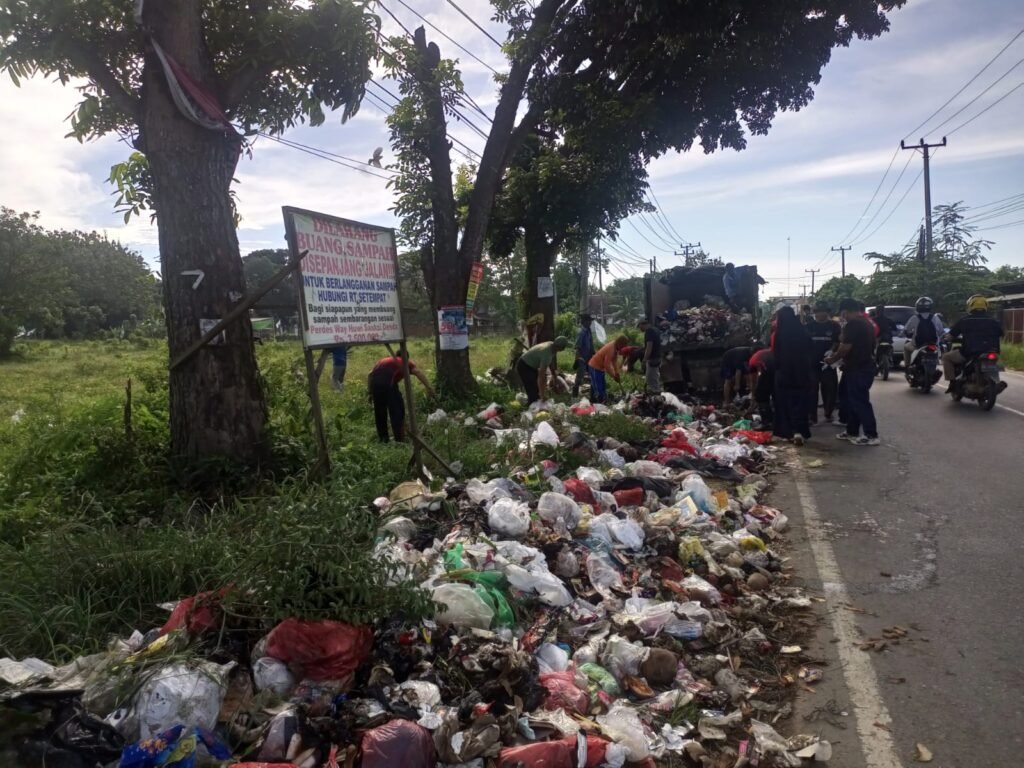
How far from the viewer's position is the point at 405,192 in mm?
12773

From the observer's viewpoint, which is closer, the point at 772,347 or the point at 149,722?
the point at 149,722

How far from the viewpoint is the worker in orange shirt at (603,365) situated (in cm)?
1178

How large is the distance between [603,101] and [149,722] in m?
12.3

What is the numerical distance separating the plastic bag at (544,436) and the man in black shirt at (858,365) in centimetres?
392

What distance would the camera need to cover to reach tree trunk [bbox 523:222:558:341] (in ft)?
48.8

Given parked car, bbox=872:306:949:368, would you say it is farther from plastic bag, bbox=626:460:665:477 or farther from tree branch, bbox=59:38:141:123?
tree branch, bbox=59:38:141:123

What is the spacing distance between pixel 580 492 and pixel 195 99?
4178mm

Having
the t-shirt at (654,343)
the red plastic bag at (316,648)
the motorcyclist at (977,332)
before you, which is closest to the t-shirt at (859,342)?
the motorcyclist at (977,332)

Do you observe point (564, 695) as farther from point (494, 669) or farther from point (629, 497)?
point (629, 497)

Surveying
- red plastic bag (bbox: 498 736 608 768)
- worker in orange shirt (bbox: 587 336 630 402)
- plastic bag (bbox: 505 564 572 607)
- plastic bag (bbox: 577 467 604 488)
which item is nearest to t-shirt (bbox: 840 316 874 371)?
worker in orange shirt (bbox: 587 336 630 402)

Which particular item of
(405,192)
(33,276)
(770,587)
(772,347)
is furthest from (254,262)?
(770,587)

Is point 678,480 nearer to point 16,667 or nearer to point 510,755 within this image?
point 510,755

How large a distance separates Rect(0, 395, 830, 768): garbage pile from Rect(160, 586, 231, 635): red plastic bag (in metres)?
0.01

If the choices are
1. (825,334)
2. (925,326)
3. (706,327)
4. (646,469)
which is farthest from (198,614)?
(925,326)
